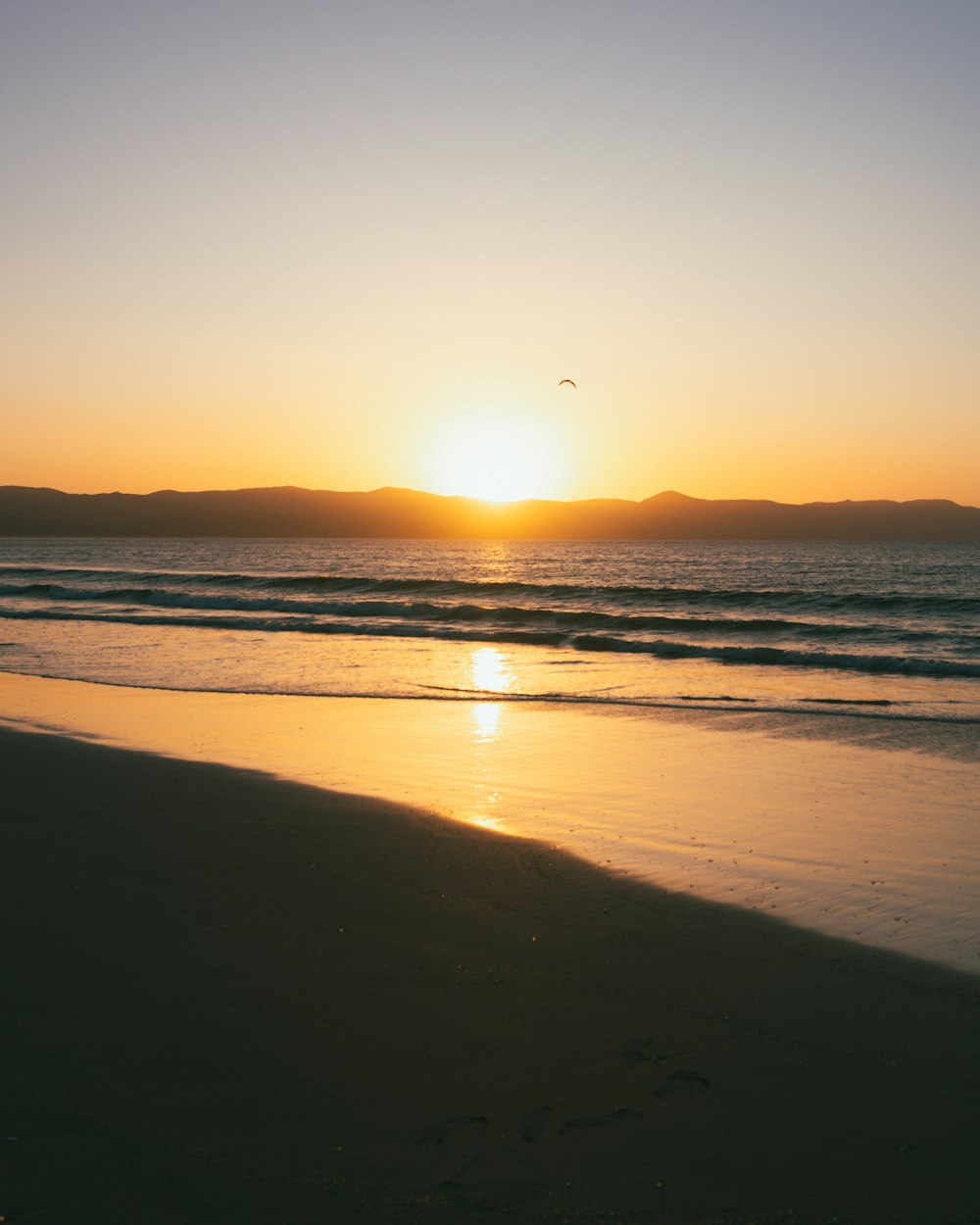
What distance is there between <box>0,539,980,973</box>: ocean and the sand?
4.23ft

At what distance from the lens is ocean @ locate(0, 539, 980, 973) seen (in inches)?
323

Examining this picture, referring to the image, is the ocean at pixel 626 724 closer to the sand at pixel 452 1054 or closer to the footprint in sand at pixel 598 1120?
the sand at pixel 452 1054

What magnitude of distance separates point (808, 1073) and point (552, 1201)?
1541 millimetres

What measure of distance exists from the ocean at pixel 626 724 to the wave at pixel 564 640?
120 mm

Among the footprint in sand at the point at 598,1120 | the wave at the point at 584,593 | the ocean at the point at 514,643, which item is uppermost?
the wave at the point at 584,593

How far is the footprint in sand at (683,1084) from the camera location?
Answer: 14.8 ft

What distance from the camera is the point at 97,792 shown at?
9.93m

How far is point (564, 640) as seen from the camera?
3105 centimetres

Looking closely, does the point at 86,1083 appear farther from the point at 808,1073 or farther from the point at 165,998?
the point at 808,1073

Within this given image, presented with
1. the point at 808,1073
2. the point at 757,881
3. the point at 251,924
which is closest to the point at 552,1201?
the point at 808,1073

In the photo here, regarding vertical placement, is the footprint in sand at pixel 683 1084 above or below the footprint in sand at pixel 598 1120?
below

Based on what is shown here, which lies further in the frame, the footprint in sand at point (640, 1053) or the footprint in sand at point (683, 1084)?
the footprint in sand at point (640, 1053)

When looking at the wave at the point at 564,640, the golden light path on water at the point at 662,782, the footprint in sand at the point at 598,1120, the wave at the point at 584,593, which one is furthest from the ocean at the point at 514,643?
the footprint in sand at the point at 598,1120

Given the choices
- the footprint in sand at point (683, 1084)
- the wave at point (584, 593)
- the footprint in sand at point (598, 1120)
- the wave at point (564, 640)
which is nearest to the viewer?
the footprint in sand at point (598, 1120)
